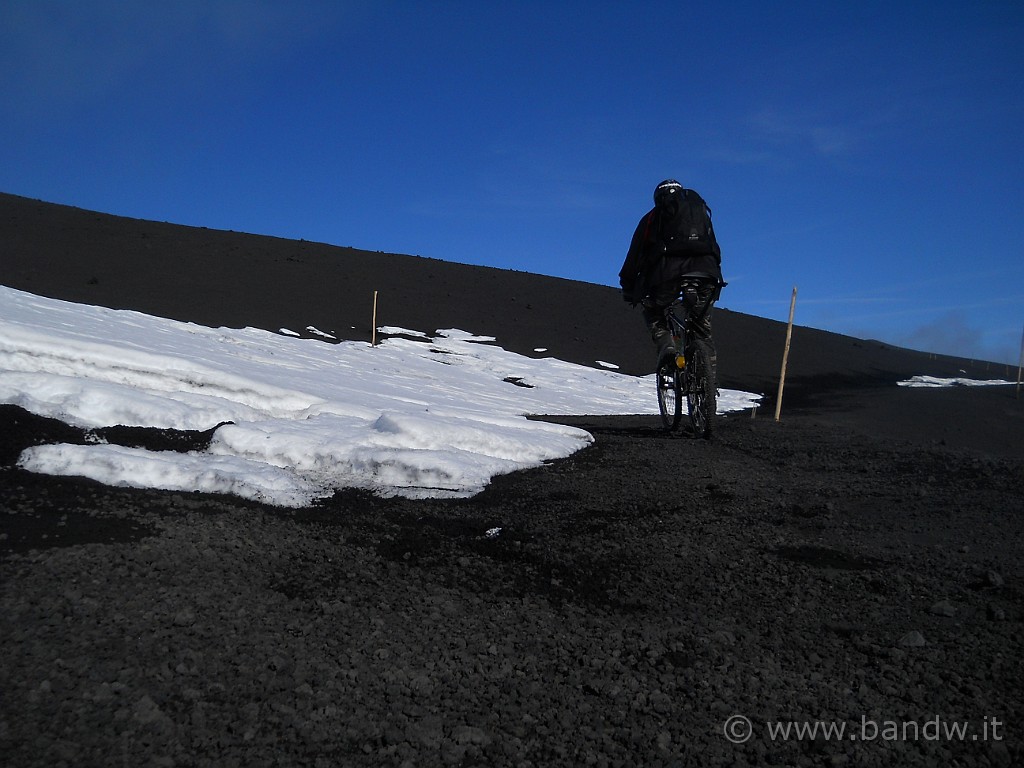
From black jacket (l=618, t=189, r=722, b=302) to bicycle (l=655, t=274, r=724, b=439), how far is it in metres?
0.13

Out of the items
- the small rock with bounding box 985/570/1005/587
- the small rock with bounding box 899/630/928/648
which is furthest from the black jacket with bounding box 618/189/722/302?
the small rock with bounding box 899/630/928/648

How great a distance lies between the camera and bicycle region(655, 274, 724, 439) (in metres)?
6.75

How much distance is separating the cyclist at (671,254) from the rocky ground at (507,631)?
2.96m

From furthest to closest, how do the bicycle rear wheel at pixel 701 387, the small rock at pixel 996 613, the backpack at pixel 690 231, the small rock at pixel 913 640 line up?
the bicycle rear wheel at pixel 701 387
the backpack at pixel 690 231
the small rock at pixel 996 613
the small rock at pixel 913 640

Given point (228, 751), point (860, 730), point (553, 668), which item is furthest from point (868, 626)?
point (228, 751)

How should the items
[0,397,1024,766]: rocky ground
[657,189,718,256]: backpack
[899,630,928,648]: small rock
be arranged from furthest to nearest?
[657,189,718,256]: backpack
[899,630,928,648]: small rock
[0,397,1024,766]: rocky ground

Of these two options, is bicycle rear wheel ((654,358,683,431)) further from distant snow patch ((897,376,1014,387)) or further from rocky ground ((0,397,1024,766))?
distant snow patch ((897,376,1014,387))

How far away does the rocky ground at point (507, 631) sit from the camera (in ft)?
5.96

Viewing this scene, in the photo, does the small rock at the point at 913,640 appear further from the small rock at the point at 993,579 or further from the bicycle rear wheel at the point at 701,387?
the bicycle rear wheel at the point at 701,387

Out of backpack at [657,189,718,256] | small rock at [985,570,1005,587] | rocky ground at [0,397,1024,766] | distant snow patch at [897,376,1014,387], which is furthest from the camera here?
distant snow patch at [897,376,1014,387]

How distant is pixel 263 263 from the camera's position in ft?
110

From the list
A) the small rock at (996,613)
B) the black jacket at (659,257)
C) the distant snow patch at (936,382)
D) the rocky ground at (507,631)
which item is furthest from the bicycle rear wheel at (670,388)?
the distant snow patch at (936,382)

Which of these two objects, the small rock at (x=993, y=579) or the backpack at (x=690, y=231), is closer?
the small rock at (x=993, y=579)

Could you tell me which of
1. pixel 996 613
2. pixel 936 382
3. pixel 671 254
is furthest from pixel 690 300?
pixel 936 382
